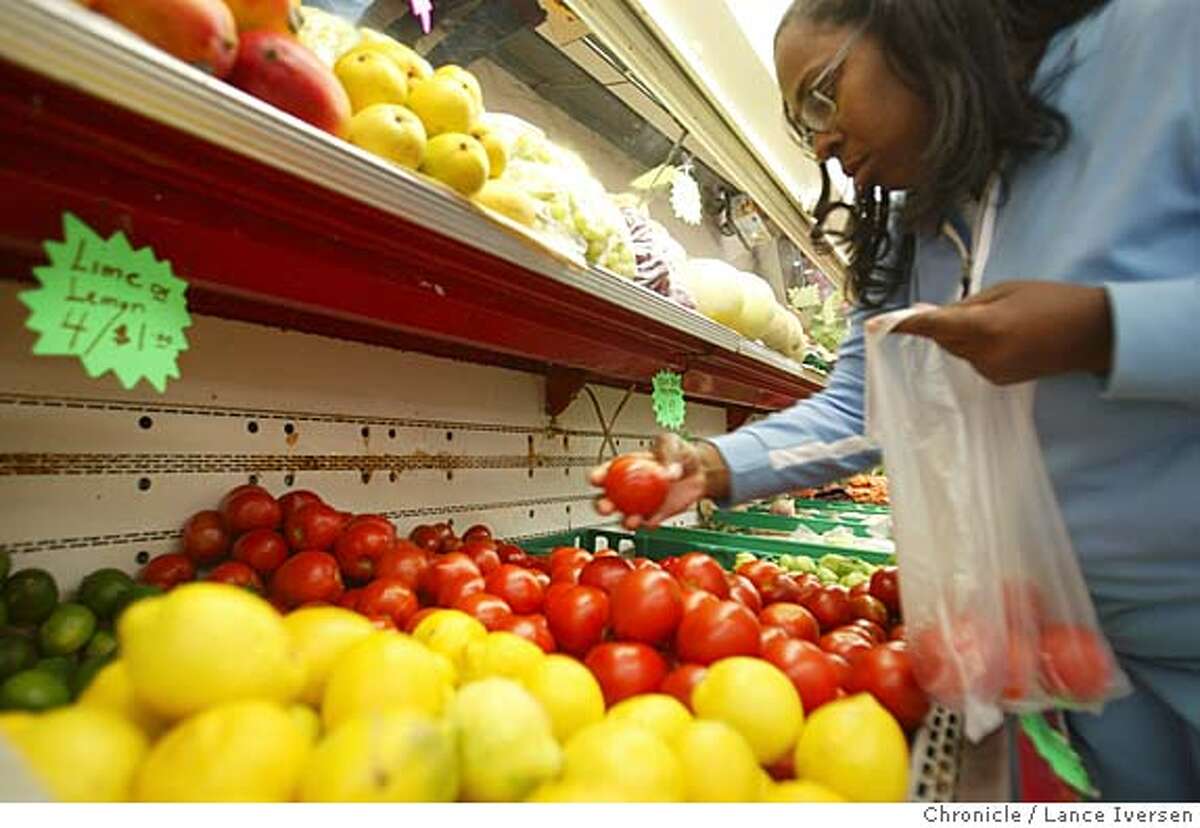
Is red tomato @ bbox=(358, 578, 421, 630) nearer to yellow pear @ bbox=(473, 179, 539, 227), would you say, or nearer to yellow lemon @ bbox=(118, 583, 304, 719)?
yellow lemon @ bbox=(118, 583, 304, 719)

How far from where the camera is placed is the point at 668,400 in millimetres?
1654

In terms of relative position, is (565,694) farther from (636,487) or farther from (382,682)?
(636,487)

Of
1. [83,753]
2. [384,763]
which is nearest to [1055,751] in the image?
[384,763]

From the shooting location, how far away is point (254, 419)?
4.01 feet

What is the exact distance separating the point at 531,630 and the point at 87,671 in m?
0.53

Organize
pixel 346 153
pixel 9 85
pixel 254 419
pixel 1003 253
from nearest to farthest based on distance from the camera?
pixel 9 85 < pixel 346 153 < pixel 1003 253 < pixel 254 419

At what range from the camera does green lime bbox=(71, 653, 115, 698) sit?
698 millimetres

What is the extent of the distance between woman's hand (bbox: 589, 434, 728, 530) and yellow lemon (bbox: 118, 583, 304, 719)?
24.8 inches

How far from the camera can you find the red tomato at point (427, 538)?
1.41 meters

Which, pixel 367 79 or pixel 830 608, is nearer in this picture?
pixel 367 79

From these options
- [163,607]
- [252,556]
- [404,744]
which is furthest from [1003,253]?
[252,556]

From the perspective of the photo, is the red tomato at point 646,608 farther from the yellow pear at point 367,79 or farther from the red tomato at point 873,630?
the yellow pear at point 367,79

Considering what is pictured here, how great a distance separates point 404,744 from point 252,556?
2.45 feet
